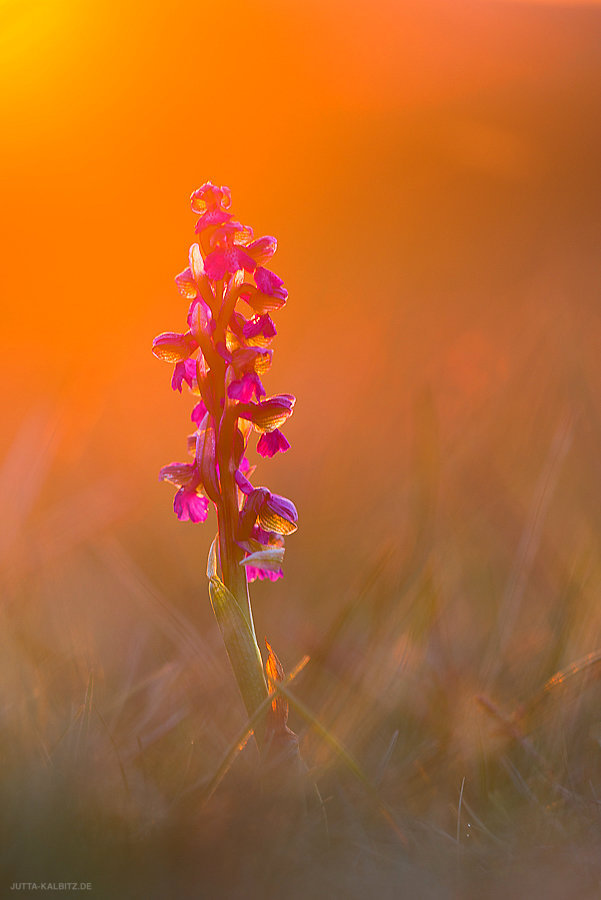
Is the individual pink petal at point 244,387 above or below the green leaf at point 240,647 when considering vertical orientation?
above

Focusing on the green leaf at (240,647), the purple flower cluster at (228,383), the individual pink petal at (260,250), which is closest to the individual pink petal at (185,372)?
the purple flower cluster at (228,383)

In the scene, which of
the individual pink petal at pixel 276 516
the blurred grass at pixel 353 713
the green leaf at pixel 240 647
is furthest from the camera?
the individual pink petal at pixel 276 516

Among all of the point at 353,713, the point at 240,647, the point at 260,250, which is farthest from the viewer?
the point at 260,250

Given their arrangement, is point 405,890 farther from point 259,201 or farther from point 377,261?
point 259,201

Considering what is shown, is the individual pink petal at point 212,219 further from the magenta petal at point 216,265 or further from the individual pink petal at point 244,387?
the individual pink petal at point 244,387

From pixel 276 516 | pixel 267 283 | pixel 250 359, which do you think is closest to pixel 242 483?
pixel 276 516

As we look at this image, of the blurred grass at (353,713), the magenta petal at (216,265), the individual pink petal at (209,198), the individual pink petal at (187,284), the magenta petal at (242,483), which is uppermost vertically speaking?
the individual pink petal at (209,198)

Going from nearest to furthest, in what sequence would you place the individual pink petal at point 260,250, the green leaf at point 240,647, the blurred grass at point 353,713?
the blurred grass at point 353,713, the green leaf at point 240,647, the individual pink petal at point 260,250

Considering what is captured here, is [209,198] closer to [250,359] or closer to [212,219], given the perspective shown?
[212,219]
